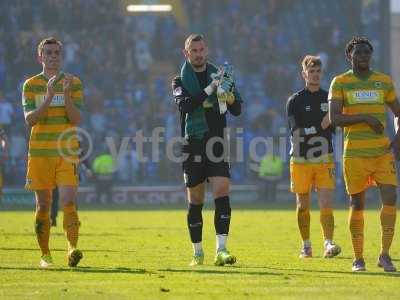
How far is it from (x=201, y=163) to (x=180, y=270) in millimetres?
1291

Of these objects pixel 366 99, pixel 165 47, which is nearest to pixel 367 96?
pixel 366 99

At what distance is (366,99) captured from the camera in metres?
12.3

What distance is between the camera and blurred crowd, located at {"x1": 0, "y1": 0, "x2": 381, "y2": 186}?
128 feet

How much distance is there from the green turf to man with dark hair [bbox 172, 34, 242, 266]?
0.49m

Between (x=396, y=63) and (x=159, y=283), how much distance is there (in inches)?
1541

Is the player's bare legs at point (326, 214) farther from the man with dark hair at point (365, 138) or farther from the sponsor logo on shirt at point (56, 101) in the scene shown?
the sponsor logo on shirt at point (56, 101)

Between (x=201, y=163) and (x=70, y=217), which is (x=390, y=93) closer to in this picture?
(x=201, y=163)

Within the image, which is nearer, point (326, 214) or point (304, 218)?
point (304, 218)

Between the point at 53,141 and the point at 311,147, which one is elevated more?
the point at 53,141

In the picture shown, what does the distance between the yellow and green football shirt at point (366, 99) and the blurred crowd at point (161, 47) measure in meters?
25.9

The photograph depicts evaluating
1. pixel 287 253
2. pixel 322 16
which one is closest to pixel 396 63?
pixel 322 16

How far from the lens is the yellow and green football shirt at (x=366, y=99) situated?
1231 cm

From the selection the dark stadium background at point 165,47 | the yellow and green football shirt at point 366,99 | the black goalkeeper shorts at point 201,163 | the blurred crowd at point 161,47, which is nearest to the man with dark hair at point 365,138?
the yellow and green football shirt at point 366,99

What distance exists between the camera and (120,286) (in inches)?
427
